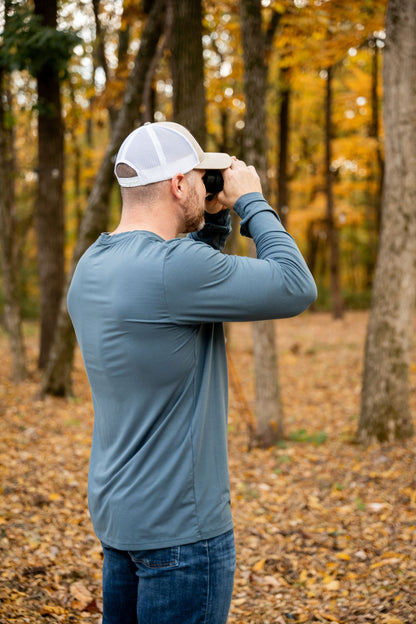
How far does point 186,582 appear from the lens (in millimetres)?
1731

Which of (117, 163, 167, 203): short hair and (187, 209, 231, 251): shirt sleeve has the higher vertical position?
(117, 163, 167, 203): short hair

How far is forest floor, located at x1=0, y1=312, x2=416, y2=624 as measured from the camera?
3737 millimetres

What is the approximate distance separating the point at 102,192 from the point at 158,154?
7366 mm

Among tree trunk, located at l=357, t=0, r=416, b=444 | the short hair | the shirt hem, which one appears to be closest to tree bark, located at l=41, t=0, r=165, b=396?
tree trunk, located at l=357, t=0, r=416, b=444

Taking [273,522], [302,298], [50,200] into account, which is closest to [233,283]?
[302,298]

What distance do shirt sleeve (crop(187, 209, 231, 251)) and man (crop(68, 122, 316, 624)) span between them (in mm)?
340

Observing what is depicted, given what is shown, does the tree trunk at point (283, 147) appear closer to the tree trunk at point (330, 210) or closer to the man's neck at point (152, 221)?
the tree trunk at point (330, 210)

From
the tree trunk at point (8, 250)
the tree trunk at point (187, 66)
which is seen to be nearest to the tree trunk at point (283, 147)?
the tree trunk at point (8, 250)

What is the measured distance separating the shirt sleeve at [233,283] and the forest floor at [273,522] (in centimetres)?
246

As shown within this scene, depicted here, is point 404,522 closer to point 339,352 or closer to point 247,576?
point 247,576

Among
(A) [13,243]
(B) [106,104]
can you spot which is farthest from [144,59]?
(A) [13,243]


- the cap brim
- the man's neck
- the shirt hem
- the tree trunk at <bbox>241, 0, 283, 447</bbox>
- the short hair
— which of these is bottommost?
the shirt hem

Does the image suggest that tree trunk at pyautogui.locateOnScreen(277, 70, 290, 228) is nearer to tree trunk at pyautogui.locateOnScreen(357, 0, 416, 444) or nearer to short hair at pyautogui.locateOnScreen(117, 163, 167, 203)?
tree trunk at pyautogui.locateOnScreen(357, 0, 416, 444)

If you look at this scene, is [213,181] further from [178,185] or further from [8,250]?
[8,250]
